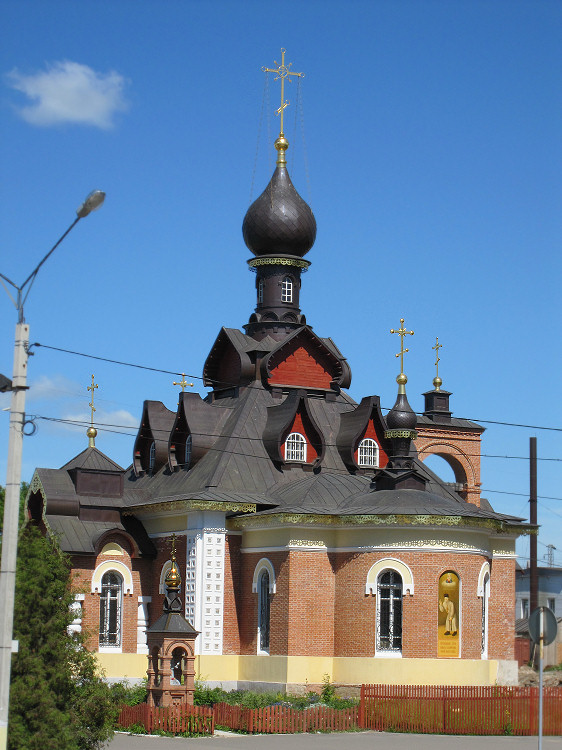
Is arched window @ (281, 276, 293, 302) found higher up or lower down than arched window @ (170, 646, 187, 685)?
higher up

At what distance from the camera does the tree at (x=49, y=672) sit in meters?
17.8

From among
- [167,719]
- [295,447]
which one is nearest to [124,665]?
[295,447]

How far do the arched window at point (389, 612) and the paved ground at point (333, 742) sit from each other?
15.1 feet

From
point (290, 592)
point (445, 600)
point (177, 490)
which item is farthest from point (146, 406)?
point (445, 600)

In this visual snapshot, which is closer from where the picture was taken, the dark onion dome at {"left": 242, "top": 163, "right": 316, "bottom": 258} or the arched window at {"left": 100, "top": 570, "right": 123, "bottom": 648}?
the arched window at {"left": 100, "top": 570, "right": 123, "bottom": 648}

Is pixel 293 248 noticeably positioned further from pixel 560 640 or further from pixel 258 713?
pixel 560 640

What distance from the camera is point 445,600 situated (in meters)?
29.6

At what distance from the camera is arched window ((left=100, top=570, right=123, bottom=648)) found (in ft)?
108

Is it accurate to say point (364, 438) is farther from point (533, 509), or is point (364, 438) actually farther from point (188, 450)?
point (533, 509)

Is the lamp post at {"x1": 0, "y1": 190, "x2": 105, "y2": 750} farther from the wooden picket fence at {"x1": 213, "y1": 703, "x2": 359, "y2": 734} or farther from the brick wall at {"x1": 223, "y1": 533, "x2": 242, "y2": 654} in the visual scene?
the brick wall at {"x1": 223, "y1": 533, "x2": 242, "y2": 654}

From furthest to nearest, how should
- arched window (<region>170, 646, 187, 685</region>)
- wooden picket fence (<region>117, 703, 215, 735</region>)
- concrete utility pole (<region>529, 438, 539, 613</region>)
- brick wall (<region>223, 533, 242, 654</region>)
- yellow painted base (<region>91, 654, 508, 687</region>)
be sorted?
concrete utility pole (<region>529, 438, 539, 613</region>) → brick wall (<region>223, 533, 242, 654</region>) → yellow painted base (<region>91, 654, 508, 687</region>) → arched window (<region>170, 646, 187, 685</region>) → wooden picket fence (<region>117, 703, 215, 735</region>)

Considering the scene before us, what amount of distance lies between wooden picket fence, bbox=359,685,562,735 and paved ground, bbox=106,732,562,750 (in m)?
0.52

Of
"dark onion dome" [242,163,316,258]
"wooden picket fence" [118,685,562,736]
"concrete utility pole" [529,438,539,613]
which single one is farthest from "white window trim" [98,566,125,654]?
"concrete utility pole" [529,438,539,613]

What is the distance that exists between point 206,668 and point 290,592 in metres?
3.18
